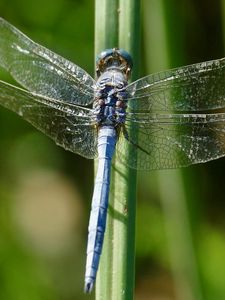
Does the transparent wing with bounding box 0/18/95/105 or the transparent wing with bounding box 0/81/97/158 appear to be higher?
the transparent wing with bounding box 0/18/95/105

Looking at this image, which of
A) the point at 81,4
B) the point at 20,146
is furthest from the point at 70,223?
the point at 81,4

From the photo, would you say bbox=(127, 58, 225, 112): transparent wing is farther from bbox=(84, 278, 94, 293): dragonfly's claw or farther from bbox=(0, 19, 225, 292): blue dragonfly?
bbox=(84, 278, 94, 293): dragonfly's claw

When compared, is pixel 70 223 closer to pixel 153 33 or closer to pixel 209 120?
pixel 153 33

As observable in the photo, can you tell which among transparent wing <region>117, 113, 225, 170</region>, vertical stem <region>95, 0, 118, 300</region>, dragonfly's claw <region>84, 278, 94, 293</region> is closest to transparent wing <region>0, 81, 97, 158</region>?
transparent wing <region>117, 113, 225, 170</region>

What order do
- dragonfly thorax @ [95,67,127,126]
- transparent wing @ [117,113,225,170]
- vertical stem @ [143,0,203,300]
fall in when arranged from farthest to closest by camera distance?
vertical stem @ [143,0,203,300] < dragonfly thorax @ [95,67,127,126] < transparent wing @ [117,113,225,170]

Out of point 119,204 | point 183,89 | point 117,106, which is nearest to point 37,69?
point 117,106

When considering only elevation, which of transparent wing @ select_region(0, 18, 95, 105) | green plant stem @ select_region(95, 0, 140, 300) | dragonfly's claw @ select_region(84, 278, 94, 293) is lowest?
dragonfly's claw @ select_region(84, 278, 94, 293)
